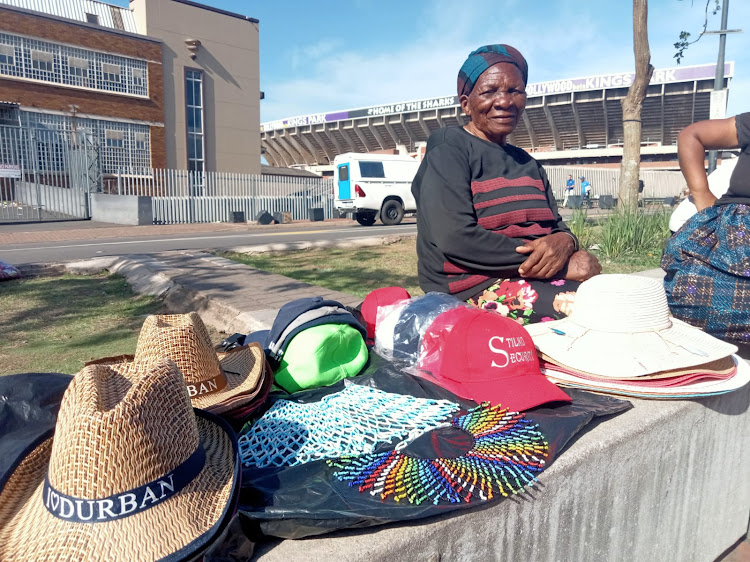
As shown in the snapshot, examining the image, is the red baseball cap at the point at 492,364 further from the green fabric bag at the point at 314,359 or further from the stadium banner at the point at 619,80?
the stadium banner at the point at 619,80

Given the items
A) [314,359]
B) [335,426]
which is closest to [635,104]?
[314,359]

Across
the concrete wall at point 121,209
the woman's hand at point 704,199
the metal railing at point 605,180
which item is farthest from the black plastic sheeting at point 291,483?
the metal railing at point 605,180

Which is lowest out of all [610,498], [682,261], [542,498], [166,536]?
[610,498]

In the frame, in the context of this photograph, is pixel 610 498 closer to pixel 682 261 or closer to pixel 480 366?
pixel 480 366

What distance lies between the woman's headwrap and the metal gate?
→ 2001 centimetres

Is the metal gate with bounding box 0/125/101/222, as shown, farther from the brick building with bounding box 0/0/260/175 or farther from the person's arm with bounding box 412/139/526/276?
the person's arm with bounding box 412/139/526/276

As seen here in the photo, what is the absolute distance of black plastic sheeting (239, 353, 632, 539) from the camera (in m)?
1.13

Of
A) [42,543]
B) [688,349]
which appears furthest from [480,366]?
[42,543]

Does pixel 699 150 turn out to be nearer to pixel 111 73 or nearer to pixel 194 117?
pixel 111 73

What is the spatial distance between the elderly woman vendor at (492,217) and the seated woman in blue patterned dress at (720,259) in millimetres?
369

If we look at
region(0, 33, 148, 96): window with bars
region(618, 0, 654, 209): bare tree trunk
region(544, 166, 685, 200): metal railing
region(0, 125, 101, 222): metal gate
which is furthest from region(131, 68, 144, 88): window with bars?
region(618, 0, 654, 209): bare tree trunk

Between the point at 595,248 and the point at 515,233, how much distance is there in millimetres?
6879

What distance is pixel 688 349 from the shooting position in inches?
74.9

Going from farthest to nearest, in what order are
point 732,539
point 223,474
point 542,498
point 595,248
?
point 595,248 → point 732,539 → point 542,498 → point 223,474
